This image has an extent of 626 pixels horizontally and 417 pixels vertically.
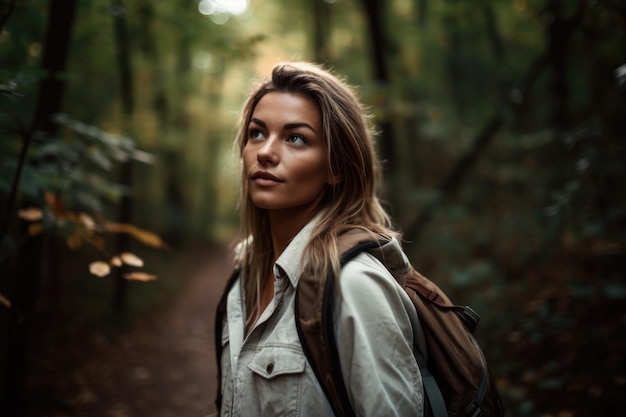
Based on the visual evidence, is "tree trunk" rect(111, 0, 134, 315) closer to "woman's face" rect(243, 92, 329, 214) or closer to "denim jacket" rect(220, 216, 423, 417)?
"woman's face" rect(243, 92, 329, 214)

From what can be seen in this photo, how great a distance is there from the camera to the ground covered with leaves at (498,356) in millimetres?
3799

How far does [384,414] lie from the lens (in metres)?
1.35

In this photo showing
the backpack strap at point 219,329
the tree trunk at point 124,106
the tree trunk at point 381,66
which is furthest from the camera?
the tree trunk at point 124,106

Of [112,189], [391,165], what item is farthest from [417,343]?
[391,165]

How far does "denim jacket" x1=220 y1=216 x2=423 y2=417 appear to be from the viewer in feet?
4.53

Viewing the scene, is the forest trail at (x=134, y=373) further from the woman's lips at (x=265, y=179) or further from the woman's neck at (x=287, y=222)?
the woman's lips at (x=265, y=179)

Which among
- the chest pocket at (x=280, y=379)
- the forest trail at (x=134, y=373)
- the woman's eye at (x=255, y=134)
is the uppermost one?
the woman's eye at (x=255, y=134)

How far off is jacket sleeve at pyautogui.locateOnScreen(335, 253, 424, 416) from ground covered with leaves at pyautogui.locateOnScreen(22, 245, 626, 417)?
289cm

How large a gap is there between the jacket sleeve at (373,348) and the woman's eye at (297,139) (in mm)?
655

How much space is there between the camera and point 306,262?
1656 millimetres

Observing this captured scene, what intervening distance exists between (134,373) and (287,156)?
226 inches

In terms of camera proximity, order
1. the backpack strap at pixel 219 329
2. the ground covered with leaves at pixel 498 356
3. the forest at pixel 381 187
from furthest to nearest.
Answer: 1. the ground covered with leaves at pixel 498 356
2. the forest at pixel 381 187
3. the backpack strap at pixel 219 329

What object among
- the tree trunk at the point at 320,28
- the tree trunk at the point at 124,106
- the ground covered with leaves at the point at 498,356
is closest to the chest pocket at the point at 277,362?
the ground covered with leaves at the point at 498,356

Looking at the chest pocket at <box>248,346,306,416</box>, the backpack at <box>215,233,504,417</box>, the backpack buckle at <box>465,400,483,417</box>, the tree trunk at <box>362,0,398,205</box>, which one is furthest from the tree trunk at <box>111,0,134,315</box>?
the backpack buckle at <box>465,400,483,417</box>
